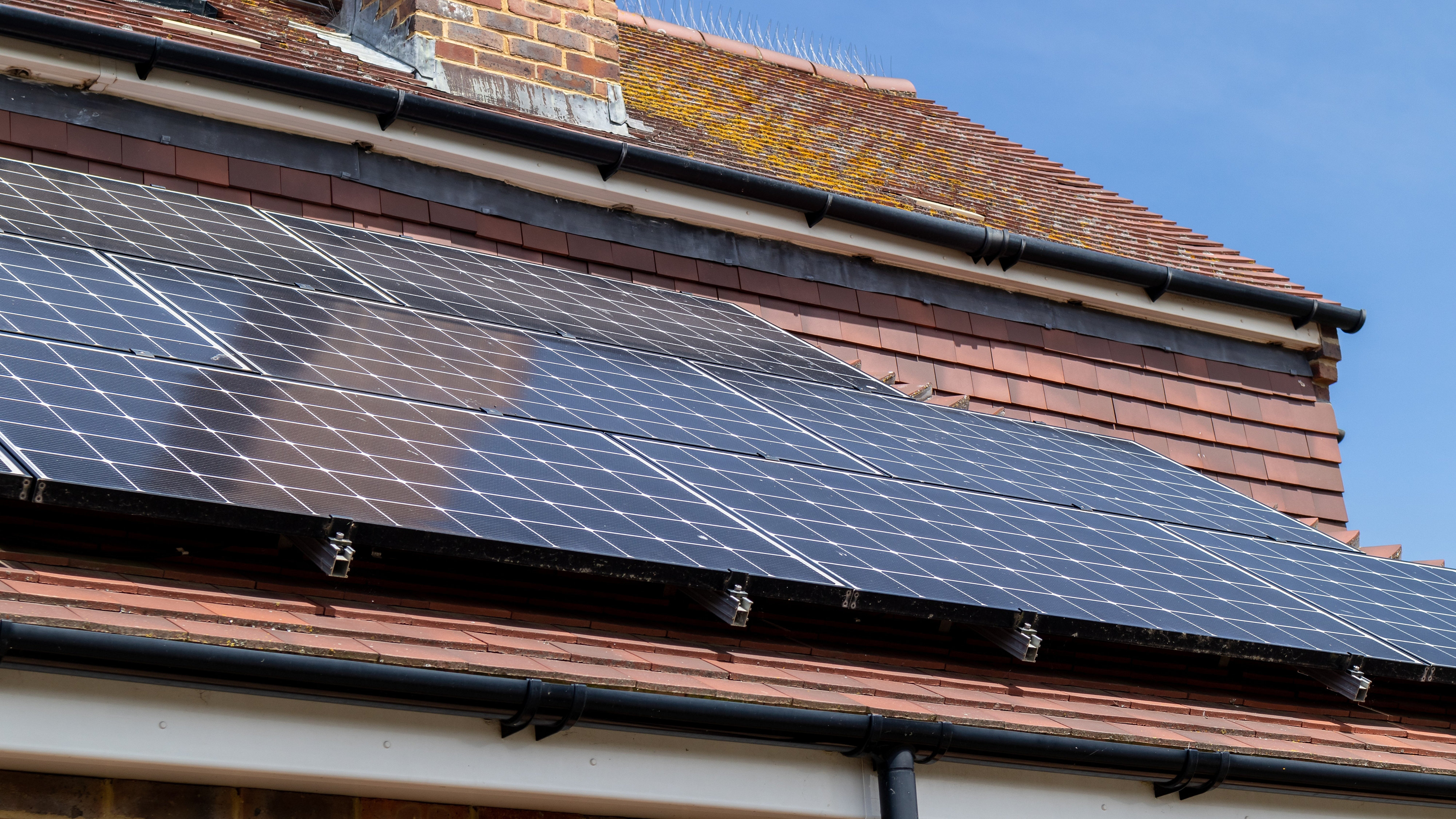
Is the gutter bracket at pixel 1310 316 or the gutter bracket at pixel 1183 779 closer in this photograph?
the gutter bracket at pixel 1183 779

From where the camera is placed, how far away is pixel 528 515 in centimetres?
532

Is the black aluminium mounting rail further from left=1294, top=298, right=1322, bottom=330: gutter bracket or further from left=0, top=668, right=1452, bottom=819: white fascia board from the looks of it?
left=0, top=668, right=1452, bottom=819: white fascia board

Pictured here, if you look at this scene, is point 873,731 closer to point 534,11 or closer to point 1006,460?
point 1006,460

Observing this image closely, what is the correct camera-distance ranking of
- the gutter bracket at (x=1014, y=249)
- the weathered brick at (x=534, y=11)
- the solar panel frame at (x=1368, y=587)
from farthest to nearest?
the gutter bracket at (x=1014, y=249), the weathered brick at (x=534, y=11), the solar panel frame at (x=1368, y=587)

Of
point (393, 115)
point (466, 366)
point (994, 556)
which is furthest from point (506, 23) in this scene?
point (994, 556)

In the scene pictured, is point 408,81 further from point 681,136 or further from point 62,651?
point 62,651

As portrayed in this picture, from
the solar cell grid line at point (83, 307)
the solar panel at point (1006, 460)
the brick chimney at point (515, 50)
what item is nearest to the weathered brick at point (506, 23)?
the brick chimney at point (515, 50)

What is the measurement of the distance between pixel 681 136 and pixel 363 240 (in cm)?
322

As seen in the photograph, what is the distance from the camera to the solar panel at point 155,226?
7.22 m

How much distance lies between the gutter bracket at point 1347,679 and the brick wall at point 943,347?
373 centimetres

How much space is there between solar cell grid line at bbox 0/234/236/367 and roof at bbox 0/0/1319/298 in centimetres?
322

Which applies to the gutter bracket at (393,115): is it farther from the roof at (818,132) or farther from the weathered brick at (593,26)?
the weathered brick at (593,26)

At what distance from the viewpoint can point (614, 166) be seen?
1033cm

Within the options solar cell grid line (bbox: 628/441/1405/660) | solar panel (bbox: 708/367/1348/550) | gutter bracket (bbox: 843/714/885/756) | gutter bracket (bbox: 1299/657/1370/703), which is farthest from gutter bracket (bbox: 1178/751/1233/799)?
solar panel (bbox: 708/367/1348/550)
